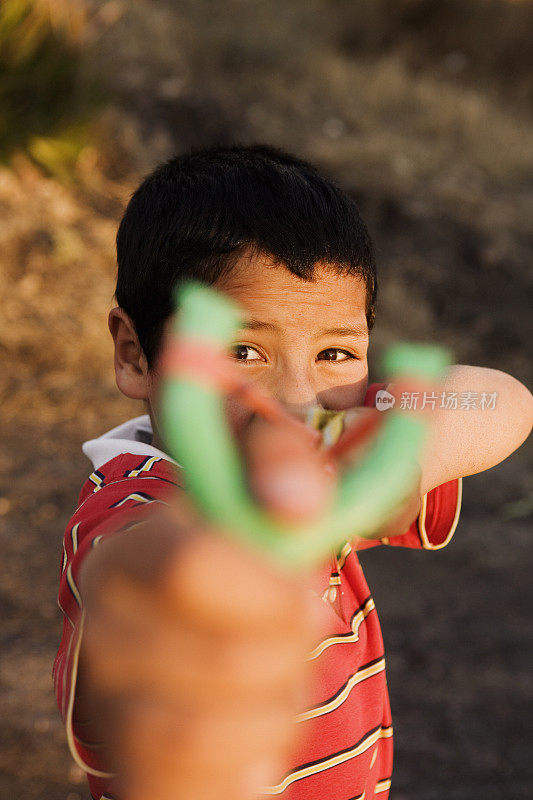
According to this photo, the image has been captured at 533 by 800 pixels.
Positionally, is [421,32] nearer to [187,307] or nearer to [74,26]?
[74,26]

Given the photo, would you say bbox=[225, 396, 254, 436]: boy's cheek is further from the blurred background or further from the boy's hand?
the blurred background

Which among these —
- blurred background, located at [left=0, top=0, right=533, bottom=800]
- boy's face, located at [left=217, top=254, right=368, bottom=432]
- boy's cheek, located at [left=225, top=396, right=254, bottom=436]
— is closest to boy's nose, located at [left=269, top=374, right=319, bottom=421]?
boy's face, located at [left=217, top=254, right=368, bottom=432]

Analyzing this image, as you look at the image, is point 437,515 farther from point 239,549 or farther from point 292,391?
point 239,549

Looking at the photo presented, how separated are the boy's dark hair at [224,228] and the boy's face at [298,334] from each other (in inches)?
1.1

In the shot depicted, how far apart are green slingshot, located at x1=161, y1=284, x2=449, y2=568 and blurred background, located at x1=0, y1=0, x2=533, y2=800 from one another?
6.77ft

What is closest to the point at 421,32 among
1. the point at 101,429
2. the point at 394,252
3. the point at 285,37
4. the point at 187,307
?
the point at 285,37

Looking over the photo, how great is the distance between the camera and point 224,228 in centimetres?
111

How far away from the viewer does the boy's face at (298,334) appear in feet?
3.24

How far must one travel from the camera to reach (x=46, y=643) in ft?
9.58

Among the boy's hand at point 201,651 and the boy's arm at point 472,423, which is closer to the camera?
the boy's hand at point 201,651

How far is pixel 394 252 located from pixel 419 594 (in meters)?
3.74

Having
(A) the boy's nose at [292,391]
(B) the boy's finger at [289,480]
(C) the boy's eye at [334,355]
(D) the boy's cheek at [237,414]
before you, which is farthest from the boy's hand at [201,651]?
(C) the boy's eye at [334,355]

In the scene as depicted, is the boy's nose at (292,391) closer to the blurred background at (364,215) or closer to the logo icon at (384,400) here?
the logo icon at (384,400)

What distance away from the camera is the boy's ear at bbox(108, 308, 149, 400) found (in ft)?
3.93
